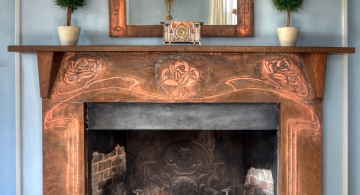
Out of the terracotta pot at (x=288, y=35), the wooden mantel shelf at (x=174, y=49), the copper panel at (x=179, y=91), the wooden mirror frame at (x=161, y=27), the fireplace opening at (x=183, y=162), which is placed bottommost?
the fireplace opening at (x=183, y=162)

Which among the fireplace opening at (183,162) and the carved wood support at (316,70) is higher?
the carved wood support at (316,70)

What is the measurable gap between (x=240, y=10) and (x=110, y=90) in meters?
0.93

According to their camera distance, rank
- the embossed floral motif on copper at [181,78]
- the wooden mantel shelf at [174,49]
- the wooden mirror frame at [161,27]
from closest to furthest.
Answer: the wooden mantel shelf at [174,49] → the embossed floral motif on copper at [181,78] → the wooden mirror frame at [161,27]

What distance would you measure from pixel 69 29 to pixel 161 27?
0.55m

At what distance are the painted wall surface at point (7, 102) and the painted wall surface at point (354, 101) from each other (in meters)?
2.18

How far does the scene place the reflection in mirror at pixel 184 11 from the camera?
2.71 metres

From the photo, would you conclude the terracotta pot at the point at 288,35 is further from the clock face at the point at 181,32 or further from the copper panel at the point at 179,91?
the clock face at the point at 181,32

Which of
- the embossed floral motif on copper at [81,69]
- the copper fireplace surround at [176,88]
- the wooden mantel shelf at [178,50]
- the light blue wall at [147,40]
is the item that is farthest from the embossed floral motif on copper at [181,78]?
the embossed floral motif on copper at [81,69]

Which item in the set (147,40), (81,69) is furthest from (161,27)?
(81,69)

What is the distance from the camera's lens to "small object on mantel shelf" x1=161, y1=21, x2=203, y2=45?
2551 millimetres

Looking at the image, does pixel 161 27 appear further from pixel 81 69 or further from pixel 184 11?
pixel 81 69

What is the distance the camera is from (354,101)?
2.87 meters

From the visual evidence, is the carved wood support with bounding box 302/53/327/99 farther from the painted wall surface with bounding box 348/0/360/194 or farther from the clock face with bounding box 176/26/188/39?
the clock face with bounding box 176/26/188/39

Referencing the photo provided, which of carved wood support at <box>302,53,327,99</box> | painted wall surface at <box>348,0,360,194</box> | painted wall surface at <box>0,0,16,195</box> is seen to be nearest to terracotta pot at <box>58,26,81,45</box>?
painted wall surface at <box>0,0,16,195</box>
